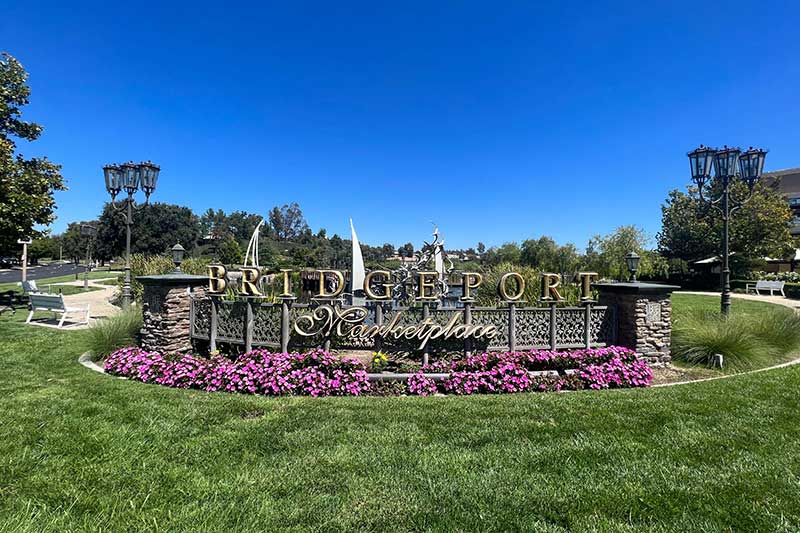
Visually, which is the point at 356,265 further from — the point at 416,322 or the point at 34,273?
the point at 34,273

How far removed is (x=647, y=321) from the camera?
7.03 m

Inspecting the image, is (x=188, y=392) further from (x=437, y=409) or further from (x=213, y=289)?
(x=437, y=409)

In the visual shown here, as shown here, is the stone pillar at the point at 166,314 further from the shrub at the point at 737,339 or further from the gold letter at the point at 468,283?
the shrub at the point at 737,339

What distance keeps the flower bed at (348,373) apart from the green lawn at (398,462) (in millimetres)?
408

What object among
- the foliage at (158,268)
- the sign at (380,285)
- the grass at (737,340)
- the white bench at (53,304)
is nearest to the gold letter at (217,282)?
the sign at (380,285)

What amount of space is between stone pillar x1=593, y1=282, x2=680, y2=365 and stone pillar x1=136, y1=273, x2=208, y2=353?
26.2 ft

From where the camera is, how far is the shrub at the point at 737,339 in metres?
7.04

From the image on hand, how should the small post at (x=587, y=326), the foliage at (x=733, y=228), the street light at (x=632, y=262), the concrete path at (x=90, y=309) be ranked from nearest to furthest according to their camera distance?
the small post at (x=587, y=326) → the street light at (x=632, y=262) → the concrete path at (x=90, y=309) → the foliage at (x=733, y=228)

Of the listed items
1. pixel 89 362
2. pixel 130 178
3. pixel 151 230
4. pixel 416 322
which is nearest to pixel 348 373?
pixel 416 322

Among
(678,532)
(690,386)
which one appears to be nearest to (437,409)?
(678,532)

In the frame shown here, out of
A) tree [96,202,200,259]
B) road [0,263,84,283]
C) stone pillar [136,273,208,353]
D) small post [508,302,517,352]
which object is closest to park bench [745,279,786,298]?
small post [508,302,517,352]

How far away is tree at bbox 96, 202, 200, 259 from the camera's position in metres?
44.0

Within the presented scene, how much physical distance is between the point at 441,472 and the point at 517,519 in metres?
0.74

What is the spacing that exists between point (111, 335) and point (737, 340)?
11513 millimetres
